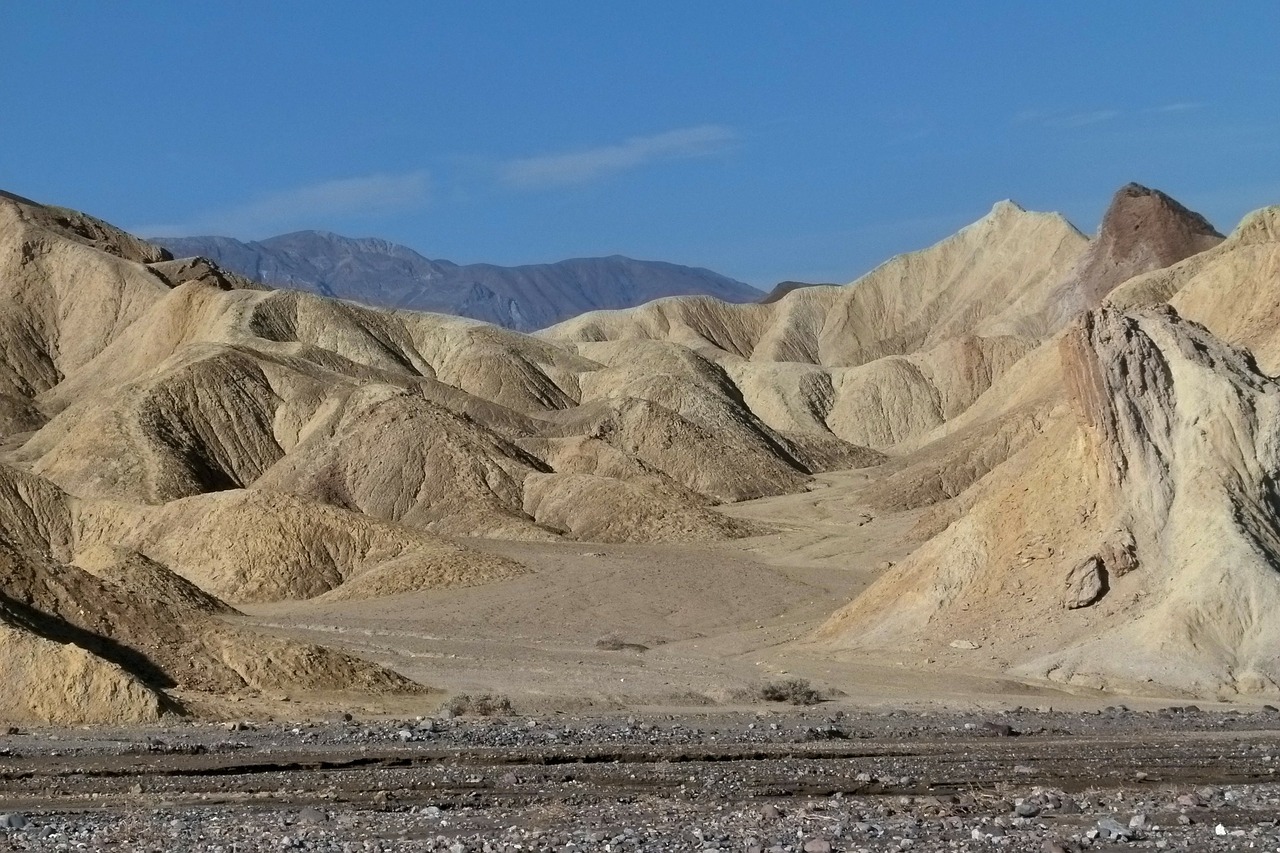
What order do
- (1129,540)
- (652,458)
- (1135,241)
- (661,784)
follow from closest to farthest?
(661,784)
(1129,540)
(652,458)
(1135,241)

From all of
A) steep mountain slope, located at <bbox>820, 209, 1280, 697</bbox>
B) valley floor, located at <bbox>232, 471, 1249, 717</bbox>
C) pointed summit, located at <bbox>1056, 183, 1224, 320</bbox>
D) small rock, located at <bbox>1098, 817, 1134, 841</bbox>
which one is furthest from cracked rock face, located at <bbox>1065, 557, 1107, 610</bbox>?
pointed summit, located at <bbox>1056, 183, 1224, 320</bbox>

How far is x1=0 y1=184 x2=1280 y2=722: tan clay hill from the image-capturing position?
27797mm

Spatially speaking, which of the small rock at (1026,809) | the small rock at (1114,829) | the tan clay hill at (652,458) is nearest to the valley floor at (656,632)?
the tan clay hill at (652,458)

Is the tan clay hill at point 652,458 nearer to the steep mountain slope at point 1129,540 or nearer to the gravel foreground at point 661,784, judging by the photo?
the steep mountain slope at point 1129,540

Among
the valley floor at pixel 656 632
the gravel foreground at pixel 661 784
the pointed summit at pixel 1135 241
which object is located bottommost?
the gravel foreground at pixel 661 784

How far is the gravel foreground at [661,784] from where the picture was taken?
1508 cm

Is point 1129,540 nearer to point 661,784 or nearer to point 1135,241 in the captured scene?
point 661,784

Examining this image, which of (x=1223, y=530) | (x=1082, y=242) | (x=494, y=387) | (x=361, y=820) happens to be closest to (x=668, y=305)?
(x=1082, y=242)

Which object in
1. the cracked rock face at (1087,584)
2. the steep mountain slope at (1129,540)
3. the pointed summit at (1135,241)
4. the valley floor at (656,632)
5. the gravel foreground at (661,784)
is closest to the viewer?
the gravel foreground at (661,784)

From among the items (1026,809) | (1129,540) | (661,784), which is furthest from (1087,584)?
(1026,809)

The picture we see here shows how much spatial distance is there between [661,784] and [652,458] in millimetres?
61150

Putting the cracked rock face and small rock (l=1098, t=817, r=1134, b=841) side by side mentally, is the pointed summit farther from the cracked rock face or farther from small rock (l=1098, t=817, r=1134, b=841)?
small rock (l=1098, t=817, r=1134, b=841)

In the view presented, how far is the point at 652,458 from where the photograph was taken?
79.4 meters

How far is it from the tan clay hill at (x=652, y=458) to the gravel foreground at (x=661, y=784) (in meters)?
3.55
